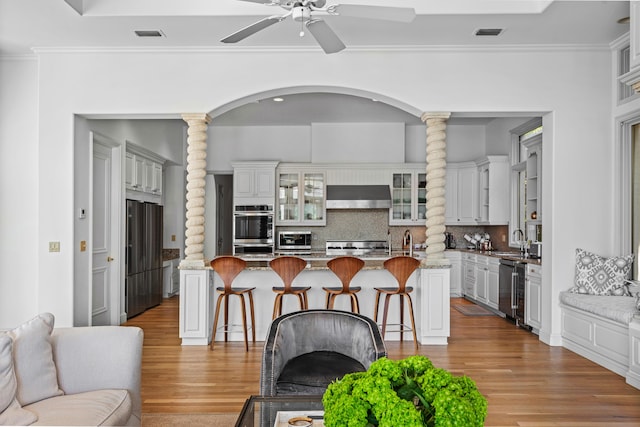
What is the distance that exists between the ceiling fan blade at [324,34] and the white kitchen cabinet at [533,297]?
3.64m

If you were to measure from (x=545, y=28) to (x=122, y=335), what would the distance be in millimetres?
4604

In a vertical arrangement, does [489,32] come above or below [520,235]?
above

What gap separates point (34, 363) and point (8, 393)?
0.24 meters

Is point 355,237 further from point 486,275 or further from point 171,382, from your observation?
point 171,382

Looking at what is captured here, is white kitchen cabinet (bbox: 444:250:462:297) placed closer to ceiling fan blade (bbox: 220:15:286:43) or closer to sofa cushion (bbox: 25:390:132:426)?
ceiling fan blade (bbox: 220:15:286:43)

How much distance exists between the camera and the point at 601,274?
16.7 ft

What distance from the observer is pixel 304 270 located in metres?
5.53

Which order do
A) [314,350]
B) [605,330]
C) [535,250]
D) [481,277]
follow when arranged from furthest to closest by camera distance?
1. [481,277]
2. [535,250]
3. [605,330]
4. [314,350]

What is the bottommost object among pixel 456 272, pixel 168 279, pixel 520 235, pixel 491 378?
pixel 491 378

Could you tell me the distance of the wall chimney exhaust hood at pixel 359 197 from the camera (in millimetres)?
8805

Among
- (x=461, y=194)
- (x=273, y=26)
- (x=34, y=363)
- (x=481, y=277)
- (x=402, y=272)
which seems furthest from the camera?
(x=461, y=194)

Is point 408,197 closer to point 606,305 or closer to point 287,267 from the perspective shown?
point 287,267

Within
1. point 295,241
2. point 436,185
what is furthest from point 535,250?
point 295,241

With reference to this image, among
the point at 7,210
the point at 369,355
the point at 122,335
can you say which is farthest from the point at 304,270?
the point at 7,210
